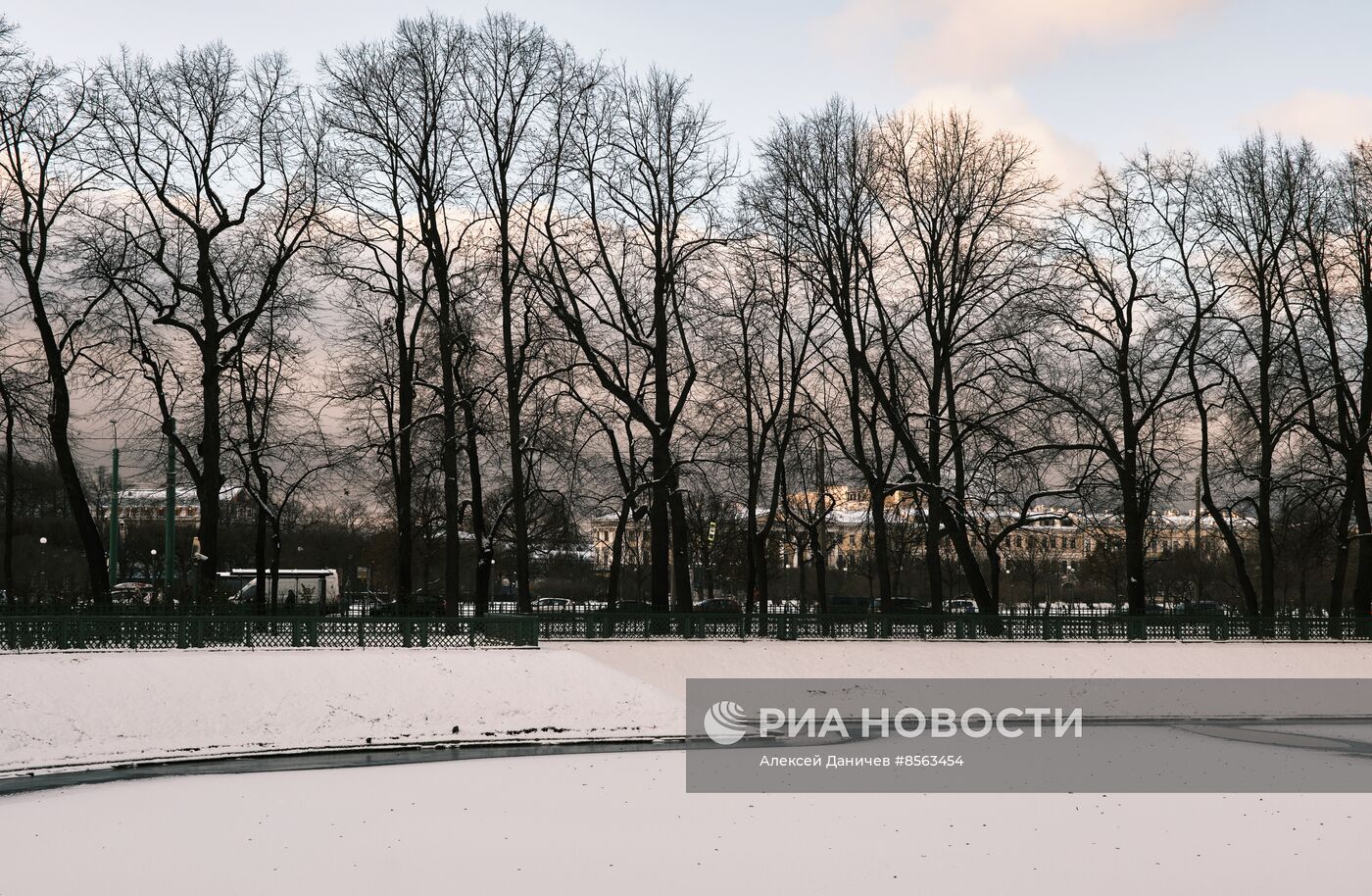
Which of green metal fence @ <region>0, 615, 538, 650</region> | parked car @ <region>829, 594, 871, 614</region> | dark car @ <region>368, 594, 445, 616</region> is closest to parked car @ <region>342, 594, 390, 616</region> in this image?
dark car @ <region>368, 594, 445, 616</region>

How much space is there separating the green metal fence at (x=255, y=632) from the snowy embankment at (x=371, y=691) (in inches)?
29.1

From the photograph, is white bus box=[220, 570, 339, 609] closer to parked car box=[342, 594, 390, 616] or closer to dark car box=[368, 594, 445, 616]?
parked car box=[342, 594, 390, 616]

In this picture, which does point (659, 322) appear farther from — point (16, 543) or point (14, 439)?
point (16, 543)

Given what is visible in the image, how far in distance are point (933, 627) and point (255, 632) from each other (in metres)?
17.5

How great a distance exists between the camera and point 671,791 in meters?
17.2

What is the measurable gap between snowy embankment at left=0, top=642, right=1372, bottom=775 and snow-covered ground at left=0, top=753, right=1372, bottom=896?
13.4 feet

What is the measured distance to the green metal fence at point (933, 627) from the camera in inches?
1264

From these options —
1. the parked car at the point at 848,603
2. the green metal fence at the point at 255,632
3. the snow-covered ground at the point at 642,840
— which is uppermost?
the green metal fence at the point at 255,632

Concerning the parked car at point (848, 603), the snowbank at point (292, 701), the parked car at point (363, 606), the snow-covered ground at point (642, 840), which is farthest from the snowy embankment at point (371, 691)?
Result: the parked car at point (848, 603)

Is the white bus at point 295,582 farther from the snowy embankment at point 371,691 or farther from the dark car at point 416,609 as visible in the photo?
the snowy embankment at point 371,691

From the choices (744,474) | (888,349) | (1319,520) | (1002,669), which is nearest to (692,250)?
(888,349)

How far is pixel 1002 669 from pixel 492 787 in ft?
58.4

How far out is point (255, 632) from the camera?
88.7ft

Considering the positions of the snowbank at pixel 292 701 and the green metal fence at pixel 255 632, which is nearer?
the snowbank at pixel 292 701
